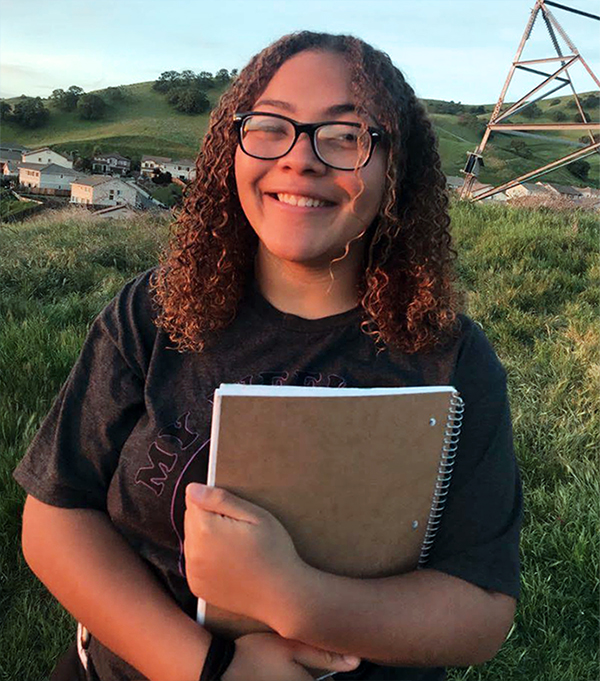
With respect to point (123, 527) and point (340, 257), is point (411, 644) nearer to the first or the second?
point (123, 527)

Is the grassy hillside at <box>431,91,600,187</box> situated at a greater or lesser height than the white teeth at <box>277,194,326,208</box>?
greater

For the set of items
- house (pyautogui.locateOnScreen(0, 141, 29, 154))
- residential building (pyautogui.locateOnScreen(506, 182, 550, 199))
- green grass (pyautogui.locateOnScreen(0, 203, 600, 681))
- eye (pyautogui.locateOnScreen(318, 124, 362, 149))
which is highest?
house (pyautogui.locateOnScreen(0, 141, 29, 154))

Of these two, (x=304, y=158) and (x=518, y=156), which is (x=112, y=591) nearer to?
(x=304, y=158)

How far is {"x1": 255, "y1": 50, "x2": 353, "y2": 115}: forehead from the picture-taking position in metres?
1.17

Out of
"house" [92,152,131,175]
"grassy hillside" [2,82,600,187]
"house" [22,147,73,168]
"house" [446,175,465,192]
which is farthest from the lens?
"grassy hillside" [2,82,600,187]

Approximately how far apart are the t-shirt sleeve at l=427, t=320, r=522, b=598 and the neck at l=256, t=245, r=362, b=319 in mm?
309

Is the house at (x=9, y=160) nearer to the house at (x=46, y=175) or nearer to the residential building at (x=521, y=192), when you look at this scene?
the house at (x=46, y=175)

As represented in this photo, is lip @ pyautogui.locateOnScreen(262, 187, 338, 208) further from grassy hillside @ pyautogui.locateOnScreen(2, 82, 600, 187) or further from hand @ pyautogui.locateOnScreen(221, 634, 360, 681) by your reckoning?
grassy hillside @ pyautogui.locateOnScreen(2, 82, 600, 187)

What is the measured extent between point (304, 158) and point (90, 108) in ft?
207

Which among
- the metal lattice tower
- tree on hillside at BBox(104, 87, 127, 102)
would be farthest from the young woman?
tree on hillside at BBox(104, 87, 127, 102)

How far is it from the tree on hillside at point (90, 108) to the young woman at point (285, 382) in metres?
62.0

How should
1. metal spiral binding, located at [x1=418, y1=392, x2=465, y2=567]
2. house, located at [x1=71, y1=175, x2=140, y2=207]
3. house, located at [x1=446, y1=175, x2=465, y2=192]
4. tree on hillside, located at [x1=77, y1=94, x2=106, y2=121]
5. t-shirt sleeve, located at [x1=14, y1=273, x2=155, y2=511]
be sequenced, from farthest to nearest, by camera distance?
tree on hillside, located at [x1=77, y1=94, x2=106, y2=121] → house, located at [x1=71, y1=175, x2=140, y2=207] → house, located at [x1=446, y1=175, x2=465, y2=192] → t-shirt sleeve, located at [x1=14, y1=273, x2=155, y2=511] → metal spiral binding, located at [x1=418, y1=392, x2=465, y2=567]

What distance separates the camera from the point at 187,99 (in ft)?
155

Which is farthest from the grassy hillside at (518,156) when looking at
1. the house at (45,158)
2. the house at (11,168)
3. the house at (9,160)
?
the house at (9,160)
